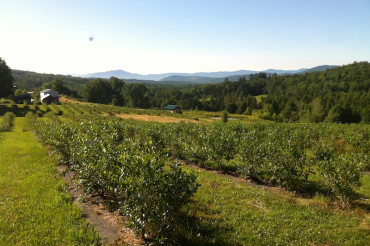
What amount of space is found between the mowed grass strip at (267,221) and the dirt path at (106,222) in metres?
2.27

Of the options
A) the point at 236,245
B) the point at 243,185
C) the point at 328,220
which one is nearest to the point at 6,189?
the point at 236,245

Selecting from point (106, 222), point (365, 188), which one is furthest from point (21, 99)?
point (365, 188)

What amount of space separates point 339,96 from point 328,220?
363 feet

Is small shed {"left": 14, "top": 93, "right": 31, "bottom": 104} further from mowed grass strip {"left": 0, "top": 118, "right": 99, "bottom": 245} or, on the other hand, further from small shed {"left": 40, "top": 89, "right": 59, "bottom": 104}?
mowed grass strip {"left": 0, "top": 118, "right": 99, "bottom": 245}

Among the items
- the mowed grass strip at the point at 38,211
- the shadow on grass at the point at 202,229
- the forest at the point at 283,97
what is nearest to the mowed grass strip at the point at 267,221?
the shadow on grass at the point at 202,229

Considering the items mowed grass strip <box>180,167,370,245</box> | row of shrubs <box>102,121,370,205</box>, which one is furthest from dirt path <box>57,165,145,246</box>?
row of shrubs <box>102,121,370,205</box>

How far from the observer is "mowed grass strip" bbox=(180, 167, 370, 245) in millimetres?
8367

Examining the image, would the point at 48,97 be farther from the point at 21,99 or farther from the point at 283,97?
the point at 283,97

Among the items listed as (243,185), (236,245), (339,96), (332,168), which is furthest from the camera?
(339,96)

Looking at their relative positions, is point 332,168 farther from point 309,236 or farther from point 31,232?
point 31,232

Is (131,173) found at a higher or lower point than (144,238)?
higher

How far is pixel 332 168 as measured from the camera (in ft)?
37.3

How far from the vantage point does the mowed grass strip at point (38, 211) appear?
330 inches

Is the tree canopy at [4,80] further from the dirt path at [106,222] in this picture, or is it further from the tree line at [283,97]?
the dirt path at [106,222]
